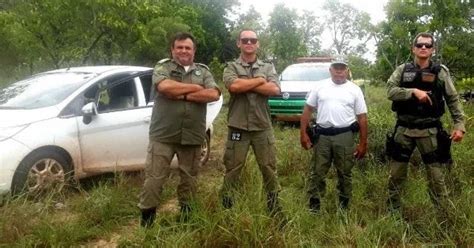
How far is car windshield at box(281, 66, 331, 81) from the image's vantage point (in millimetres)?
10562

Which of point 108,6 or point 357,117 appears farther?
point 108,6

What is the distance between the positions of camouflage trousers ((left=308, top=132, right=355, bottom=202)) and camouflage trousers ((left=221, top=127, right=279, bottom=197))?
48cm

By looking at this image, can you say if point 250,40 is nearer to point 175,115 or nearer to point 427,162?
point 175,115

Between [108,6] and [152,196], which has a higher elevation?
[108,6]

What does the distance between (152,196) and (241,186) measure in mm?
825

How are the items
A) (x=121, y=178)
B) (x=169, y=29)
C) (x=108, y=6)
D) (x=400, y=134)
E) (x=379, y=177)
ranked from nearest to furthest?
(x=400, y=134), (x=121, y=178), (x=379, y=177), (x=108, y=6), (x=169, y=29)

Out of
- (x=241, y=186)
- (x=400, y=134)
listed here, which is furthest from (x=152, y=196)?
(x=400, y=134)

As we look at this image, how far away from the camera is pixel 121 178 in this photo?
475 centimetres

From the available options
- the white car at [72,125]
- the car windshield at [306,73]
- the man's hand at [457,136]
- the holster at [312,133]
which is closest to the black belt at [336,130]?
the holster at [312,133]

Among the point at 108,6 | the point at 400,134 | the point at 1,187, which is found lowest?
the point at 1,187

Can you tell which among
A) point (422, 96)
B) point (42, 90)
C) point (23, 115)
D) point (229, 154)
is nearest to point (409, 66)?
point (422, 96)

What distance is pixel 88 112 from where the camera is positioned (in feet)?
16.0

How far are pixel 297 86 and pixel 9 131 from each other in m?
6.52

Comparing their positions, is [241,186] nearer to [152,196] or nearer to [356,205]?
[152,196]
